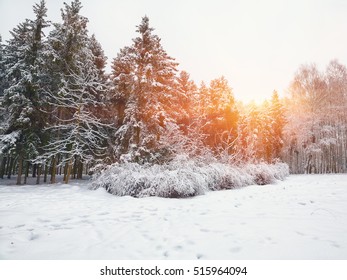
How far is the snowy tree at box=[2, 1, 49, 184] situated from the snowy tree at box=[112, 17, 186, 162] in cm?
481

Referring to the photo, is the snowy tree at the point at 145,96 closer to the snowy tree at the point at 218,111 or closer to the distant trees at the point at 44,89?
the distant trees at the point at 44,89

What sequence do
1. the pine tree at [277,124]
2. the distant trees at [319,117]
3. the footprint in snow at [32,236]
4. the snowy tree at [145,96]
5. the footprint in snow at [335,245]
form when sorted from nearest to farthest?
the footprint in snow at [335,245]
the footprint in snow at [32,236]
the snowy tree at [145,96]
the distant trees at [319,117]
the pine tree at [277,124]

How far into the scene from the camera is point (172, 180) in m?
7.10

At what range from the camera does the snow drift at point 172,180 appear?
275 inches

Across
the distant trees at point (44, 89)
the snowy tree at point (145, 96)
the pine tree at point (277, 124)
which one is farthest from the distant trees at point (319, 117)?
Answer: the distant trees at point (44, 89)

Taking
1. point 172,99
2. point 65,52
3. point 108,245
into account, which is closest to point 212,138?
point 172,99

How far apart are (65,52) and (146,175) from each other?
31.8 feet

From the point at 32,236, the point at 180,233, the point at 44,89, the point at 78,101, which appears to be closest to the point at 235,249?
the point at 180,233

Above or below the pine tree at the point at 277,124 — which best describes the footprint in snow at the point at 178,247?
below

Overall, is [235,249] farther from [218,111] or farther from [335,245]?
[218,111]

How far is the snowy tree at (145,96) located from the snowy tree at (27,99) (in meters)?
4.81

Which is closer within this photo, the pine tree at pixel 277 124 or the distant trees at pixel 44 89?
the distant trees at pixel 44 89

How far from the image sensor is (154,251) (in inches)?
98.5

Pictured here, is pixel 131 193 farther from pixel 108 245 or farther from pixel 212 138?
pixel 212 138
